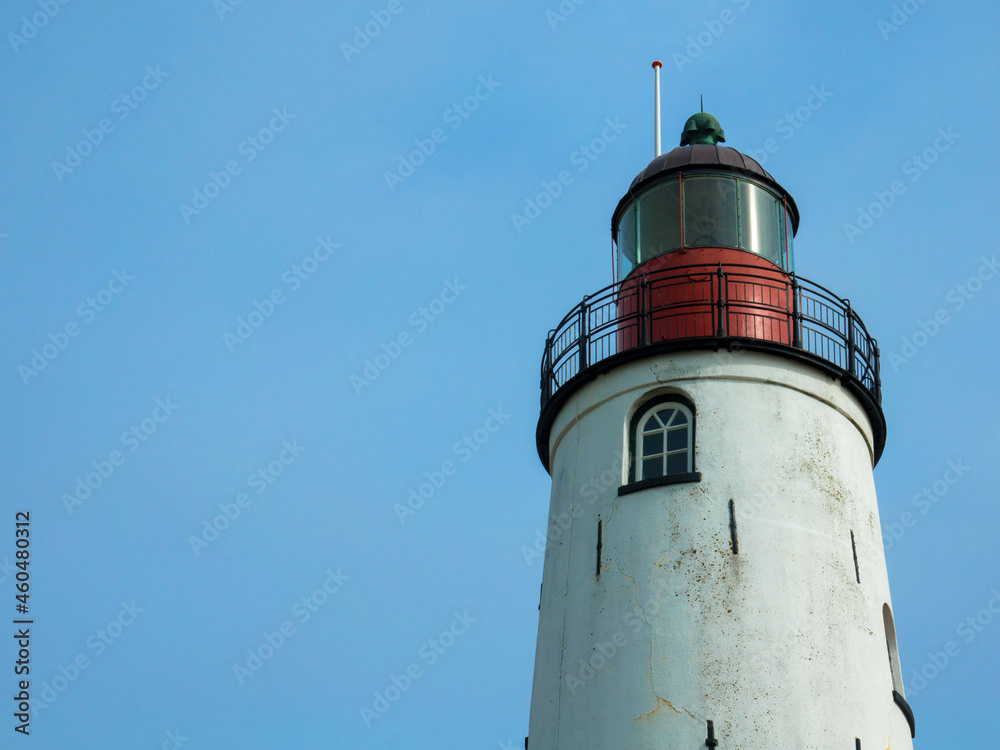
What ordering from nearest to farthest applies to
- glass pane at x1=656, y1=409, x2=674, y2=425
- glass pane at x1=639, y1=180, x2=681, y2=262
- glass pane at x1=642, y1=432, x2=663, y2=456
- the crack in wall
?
the crack in wall, glass pane at x1=642, y1=432, x2=663, y2=456, glass pane at x1=656, y1=409, x2=674, y2=425, glass pane at x1=639, y1=180, x2=681, y2=262

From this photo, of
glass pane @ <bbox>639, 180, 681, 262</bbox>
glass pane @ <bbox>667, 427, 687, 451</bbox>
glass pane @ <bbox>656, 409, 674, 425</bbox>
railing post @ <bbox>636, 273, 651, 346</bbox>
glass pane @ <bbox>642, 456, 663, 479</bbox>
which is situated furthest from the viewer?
glass pane @ <bbox>639, 180, 681, 262</bbox>

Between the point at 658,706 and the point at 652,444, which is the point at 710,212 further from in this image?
the point at 658,706

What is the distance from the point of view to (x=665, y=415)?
20734mm

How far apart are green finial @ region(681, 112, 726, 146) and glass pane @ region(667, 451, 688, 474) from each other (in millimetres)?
6956

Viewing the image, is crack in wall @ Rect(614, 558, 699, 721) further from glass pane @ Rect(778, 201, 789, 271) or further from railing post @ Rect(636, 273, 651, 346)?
glass pane @ Rect(778, 201, 789, 271)

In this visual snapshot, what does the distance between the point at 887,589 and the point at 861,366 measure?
3.45m

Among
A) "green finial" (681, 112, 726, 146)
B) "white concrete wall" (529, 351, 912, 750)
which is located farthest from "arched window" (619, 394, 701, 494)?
"green finial" (681, 112, 726, 146)

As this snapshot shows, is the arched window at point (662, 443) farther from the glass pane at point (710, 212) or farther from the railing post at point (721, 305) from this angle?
the glass pane at point (710, 212)

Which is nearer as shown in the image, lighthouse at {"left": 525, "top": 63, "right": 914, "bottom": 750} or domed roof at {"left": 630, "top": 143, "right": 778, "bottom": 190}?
lighthouse at {"left": 525, "top": 63, "right": 914, "bottom": 750}

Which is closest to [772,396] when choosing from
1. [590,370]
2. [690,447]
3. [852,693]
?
[690,447]

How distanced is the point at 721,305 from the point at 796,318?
4.02 ft

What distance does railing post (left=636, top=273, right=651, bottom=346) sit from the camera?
2123 centimetres

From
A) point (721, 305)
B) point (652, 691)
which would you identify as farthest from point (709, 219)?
point (652, 691)

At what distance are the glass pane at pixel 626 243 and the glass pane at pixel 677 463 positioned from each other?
4.20m
